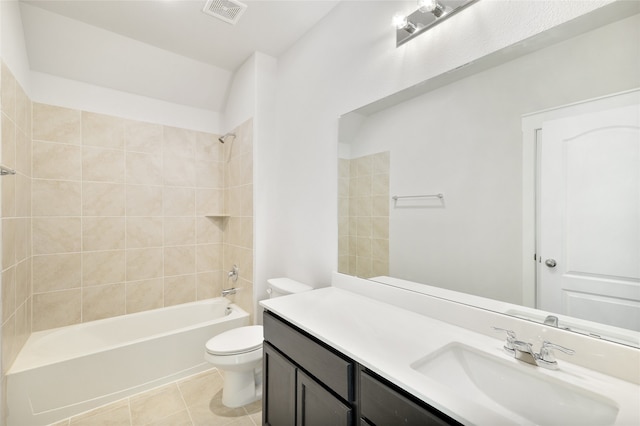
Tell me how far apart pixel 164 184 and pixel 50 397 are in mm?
1746

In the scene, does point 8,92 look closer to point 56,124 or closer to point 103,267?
point 56,124

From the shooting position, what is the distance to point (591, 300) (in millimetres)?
847

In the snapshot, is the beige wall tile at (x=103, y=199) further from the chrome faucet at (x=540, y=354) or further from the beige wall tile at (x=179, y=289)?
the chrome faucet at (x=540, y=354)

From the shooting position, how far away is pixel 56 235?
222 cm

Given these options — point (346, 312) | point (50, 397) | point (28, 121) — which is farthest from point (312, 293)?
point (28, 121)

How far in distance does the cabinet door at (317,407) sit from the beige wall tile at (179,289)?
6.82ft

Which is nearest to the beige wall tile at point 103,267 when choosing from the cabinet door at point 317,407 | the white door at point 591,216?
the cabinet door at point 317,407

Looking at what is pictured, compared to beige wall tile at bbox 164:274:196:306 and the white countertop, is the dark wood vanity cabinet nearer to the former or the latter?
the white countertop

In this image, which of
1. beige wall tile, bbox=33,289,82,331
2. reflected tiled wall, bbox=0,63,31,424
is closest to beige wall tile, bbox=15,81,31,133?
reflected tiled wall, bbox=0,63,31,424

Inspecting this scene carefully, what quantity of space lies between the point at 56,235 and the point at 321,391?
2495 mm

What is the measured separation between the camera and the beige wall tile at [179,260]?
2705 mm

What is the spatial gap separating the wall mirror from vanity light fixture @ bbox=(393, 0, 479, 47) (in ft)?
0.83

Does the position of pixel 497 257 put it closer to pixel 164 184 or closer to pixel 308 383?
pixel 308 383

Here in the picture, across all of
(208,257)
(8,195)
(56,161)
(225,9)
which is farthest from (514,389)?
(56,161)
